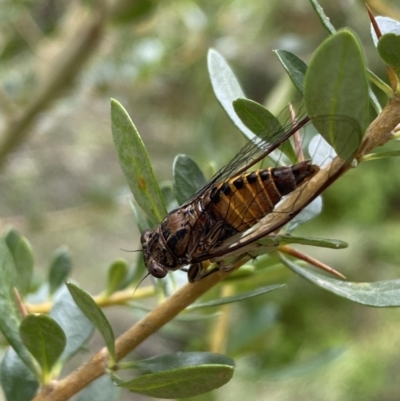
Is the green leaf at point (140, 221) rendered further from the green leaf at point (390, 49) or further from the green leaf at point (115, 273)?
the green leaf at point (390, 49)

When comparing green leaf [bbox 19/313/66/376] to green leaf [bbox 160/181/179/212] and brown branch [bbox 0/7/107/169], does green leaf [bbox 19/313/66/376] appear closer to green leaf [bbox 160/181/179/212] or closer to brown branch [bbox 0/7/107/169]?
green leaf [bbox 160/181/179/212]

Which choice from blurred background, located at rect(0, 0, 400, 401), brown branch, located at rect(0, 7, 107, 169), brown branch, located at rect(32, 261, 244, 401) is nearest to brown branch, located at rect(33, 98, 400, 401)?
brown branch, located at rect(32, 261, 244, 401)

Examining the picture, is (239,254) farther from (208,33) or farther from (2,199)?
(2,199)

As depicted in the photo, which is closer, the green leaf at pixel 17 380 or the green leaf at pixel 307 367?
the green leaf at pixel 17 380

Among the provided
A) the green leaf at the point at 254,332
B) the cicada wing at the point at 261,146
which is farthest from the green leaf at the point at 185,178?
the green leaf at the point at 254,332

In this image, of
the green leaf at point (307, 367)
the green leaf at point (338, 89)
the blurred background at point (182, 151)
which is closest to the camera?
the green leaf at point (338, 89)

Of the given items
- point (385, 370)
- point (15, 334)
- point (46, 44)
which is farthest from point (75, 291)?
point (385, 370)

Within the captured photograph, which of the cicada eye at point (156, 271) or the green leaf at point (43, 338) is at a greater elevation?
the green leaf at point (43, 338)
